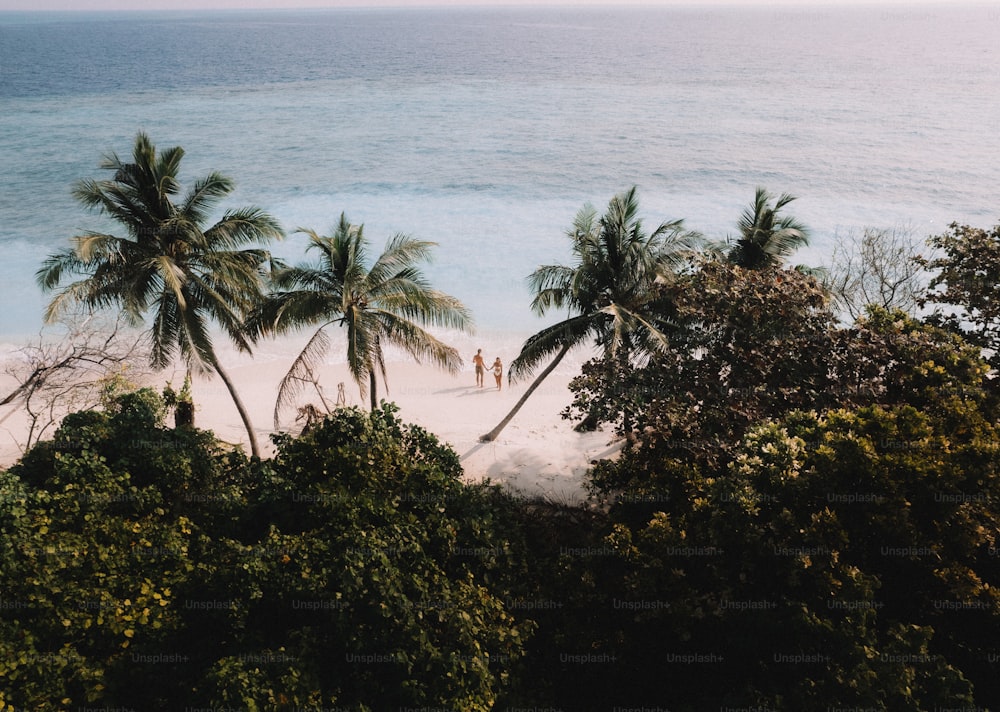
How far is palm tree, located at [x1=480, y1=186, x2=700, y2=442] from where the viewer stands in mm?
16844

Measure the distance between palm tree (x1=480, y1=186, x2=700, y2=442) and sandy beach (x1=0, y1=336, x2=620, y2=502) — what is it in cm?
268

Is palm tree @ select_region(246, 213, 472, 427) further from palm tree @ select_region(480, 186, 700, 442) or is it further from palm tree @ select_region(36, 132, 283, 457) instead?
palm tree @ select_region(480, 186, 700, 442)

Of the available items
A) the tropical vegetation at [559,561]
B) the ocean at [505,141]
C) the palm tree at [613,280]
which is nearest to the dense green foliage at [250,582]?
the tropical vegetation at [559,561]

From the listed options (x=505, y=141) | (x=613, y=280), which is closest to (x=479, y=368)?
(x=613, y=280)

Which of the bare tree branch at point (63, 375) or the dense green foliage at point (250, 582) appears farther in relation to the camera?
the bare tree branch at point (63, 375)

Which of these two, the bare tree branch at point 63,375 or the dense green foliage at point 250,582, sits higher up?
the bare tree branch at point 63,375

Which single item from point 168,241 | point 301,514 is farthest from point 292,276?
point 301,514

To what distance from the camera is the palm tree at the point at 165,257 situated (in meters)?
15.6

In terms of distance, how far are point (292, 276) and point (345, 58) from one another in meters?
117

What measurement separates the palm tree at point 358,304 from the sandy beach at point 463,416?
165 cm

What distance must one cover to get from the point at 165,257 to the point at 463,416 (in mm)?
10426

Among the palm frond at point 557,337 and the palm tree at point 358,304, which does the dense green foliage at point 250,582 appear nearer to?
the palm tree at point 358,304

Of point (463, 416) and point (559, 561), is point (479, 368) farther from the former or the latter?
point (559, 561)

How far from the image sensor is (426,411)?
23625mm
